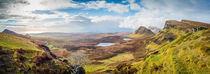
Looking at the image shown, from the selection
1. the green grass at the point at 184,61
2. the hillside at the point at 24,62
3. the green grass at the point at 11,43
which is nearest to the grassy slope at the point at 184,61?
the green grass at the point at 184,61

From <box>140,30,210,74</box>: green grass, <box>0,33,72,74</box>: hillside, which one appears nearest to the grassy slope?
<box>140,30,210,74</box>: green grass

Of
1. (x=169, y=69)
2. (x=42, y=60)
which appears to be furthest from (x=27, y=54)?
(x=169, y=69)

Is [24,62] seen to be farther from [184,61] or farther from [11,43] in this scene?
[184,61]

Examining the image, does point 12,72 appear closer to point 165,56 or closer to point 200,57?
point 165,56

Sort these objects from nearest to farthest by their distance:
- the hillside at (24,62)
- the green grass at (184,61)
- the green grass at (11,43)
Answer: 1. the green grass at (184,61)
2. the hillside at (24,62)
3. the green grass at (11,43)

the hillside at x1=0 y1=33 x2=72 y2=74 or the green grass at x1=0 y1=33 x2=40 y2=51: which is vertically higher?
the green grass at x1=0 y1=33 x2=40 y2=51

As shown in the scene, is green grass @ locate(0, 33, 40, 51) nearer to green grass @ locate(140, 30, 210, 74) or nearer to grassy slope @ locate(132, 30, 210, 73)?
grassy slope @ locate(132, 30, 210, 73)

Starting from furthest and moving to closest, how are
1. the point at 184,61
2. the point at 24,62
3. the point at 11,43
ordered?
the point at 11,43
the point at 24,62
the point at 184,61

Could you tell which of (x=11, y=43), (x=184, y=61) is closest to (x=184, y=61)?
(x=184, y=61)

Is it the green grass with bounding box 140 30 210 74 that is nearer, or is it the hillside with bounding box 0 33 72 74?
the green grass with bounding box 140 30 210 74

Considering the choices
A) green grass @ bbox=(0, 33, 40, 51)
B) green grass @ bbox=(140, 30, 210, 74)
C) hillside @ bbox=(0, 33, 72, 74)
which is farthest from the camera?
green grass @ bbox=(0, 33, 40, 51)

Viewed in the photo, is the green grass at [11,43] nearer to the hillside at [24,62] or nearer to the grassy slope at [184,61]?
the hillside at [24,62]

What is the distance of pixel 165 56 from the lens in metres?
22.5

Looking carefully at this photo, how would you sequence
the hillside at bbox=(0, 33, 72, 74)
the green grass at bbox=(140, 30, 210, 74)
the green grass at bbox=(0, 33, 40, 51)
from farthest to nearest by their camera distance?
the green grass at bbox=(0, 33, 40, 51) → the hillside at bbox=(0, 33, 72, 74) → the green grass at bbox=(140, 30, 210, 74)
